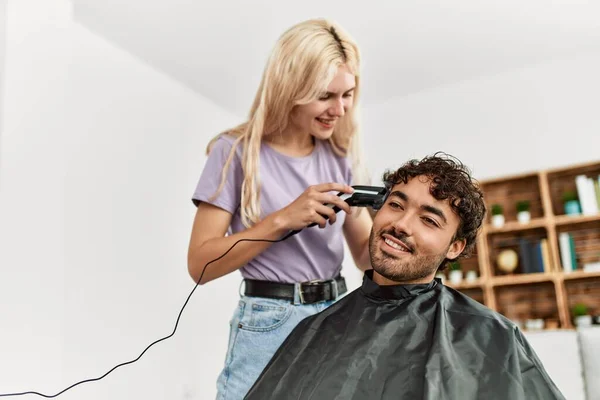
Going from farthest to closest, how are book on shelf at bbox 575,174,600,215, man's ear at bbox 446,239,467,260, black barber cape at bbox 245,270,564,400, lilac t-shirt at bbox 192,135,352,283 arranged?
book on shelf at bbox 575,174,600,215, man's ear at bbox 446,239,467,260, lilac t-shirt at bbox 192,135,352,283, black barber cape at bbox 245,270,564,400

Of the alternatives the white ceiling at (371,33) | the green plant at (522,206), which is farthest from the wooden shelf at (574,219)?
the white ceiling at (371,33)

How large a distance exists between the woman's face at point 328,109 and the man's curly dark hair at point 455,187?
284 mm

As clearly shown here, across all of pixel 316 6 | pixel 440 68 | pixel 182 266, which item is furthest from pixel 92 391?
pixel 440 68

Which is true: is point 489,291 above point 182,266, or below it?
below

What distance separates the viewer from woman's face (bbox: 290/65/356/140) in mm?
1711

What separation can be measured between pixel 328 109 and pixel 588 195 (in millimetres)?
3395

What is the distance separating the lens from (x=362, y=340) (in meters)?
1.62

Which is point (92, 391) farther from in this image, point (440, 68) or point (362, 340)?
point (440, 68)

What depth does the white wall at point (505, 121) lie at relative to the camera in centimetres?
461

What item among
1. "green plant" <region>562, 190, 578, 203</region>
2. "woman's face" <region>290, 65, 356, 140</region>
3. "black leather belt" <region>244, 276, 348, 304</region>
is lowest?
"black leather belt" <region>244, 276, 348, 304</region>

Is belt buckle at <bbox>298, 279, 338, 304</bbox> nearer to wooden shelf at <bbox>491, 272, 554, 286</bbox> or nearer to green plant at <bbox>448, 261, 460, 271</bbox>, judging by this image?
green plant at <bbox>448, 261, 460, 271</bbox>

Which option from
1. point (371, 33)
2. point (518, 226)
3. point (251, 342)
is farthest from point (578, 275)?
point (251, 342)

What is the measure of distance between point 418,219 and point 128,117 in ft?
9.98

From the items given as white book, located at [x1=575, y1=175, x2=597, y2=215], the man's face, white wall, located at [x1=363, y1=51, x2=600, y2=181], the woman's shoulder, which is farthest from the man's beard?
white wall, located at [x1=363, y1=51, x2=600, y2=181]
